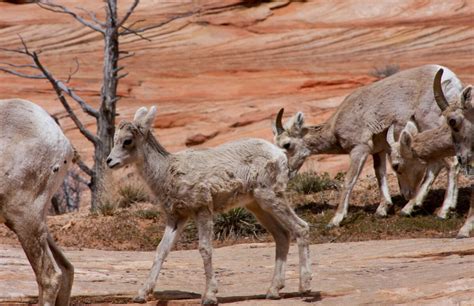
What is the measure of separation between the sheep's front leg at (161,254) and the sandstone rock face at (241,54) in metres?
10.5

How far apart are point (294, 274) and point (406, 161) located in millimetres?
4483

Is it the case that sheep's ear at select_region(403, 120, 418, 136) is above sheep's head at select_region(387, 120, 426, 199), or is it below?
above

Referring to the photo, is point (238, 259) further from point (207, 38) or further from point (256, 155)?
point (207, 38)

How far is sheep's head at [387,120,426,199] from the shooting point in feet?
46.1

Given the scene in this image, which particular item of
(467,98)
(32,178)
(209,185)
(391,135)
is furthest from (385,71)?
(32,178)

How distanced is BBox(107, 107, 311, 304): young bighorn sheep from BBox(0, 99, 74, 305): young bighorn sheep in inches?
38.4

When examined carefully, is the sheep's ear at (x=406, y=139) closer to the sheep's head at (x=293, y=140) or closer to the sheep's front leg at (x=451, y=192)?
the sheep's front leg at (x=451, y=192)

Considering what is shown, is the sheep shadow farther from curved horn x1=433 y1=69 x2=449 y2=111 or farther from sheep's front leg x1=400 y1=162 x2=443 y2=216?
sheep's front leg x1=400 y1=162 x2=443 y2=216

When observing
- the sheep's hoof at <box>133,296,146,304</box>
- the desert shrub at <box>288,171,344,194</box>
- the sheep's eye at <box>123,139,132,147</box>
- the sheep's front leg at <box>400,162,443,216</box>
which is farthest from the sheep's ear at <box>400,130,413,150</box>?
the sheep's hoof at <box>133,296,146,304</box>

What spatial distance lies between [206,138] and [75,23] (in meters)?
5.97

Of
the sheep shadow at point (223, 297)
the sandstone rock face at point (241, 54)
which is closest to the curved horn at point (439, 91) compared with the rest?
the sheep shadow at point (223, 297)

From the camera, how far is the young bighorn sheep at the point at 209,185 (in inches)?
352

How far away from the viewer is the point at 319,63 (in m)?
22.6

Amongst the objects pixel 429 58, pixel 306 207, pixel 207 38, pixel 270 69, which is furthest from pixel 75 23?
pixel 306 207
